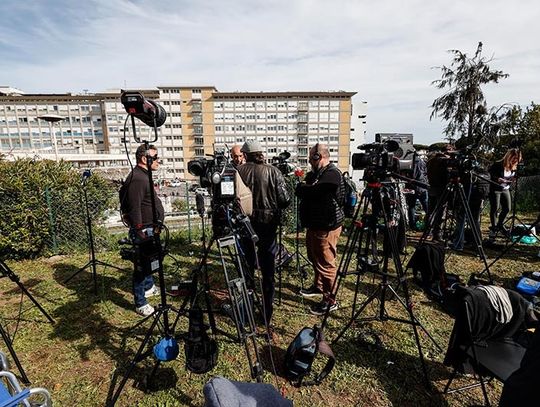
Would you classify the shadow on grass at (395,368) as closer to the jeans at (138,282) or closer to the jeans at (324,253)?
the jeans at (324,253)

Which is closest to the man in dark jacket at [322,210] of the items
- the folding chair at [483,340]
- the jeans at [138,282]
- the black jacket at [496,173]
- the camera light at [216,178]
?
the folding chair at [483,340]

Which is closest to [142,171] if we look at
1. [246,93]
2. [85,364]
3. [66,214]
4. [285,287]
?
[85,364]

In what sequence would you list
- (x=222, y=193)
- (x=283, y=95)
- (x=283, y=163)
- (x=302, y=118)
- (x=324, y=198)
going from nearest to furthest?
(x=222, y=193) → (x=324, y=198) → (x=283, y=163) → (x=283, y=95) → (x=302, y=118)

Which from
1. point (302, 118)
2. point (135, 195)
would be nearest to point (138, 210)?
point (135, 195)

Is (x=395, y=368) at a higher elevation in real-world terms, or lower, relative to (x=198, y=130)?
lower

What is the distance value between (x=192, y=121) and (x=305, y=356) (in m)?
66.7

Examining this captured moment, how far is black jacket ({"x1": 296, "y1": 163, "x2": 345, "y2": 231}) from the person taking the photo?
3648mm

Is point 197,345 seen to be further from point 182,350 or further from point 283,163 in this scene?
point 283,163

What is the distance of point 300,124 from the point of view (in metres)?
64.2

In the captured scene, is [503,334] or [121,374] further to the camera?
[121,374]

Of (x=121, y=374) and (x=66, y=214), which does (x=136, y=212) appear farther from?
(x=66, y=214)

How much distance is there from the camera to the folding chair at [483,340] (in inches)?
86.8

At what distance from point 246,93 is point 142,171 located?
63052 mm

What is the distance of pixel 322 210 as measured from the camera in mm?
3727
